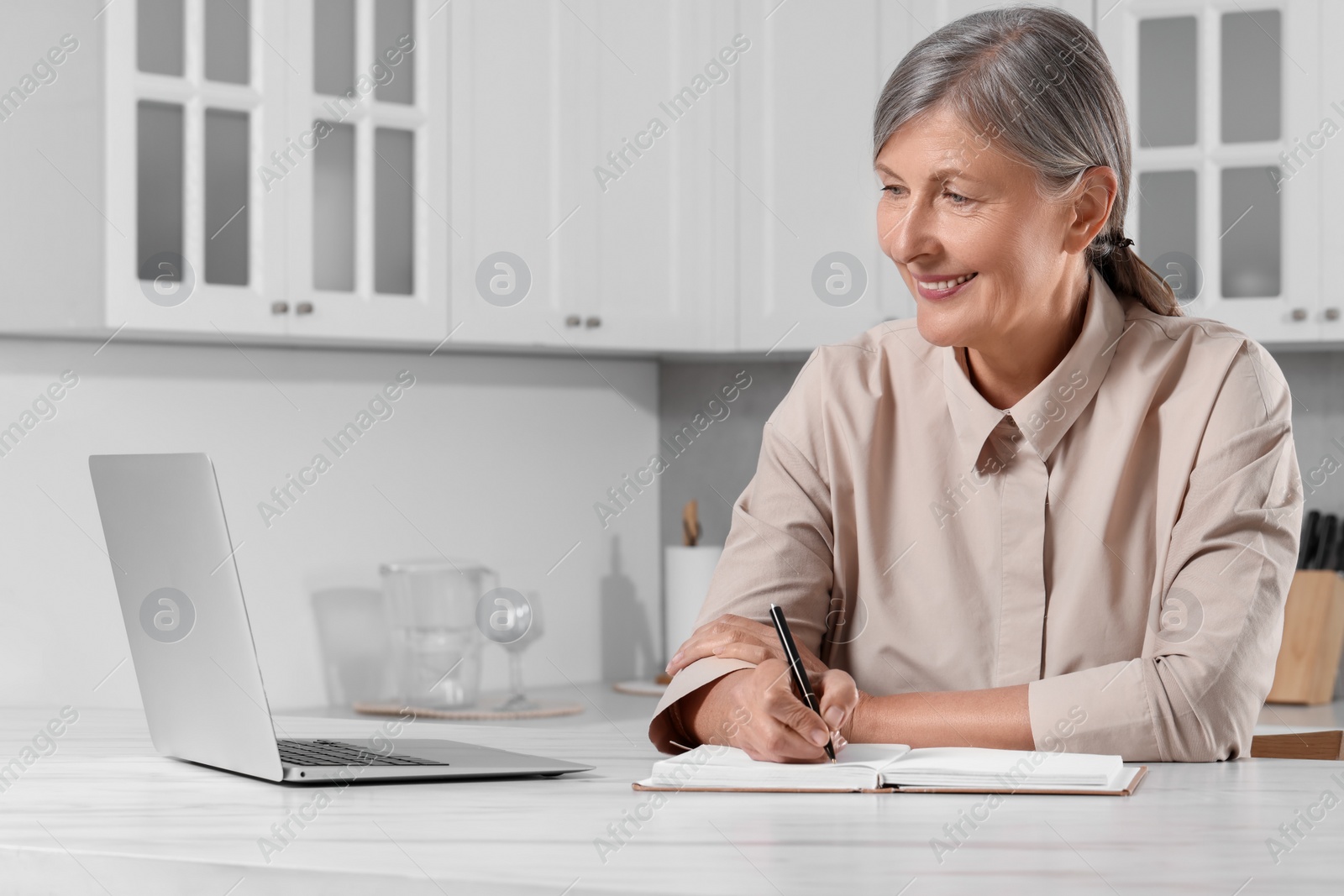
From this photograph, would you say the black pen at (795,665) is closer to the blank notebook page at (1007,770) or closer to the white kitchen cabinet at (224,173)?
the blank notebook page at (1007,770)

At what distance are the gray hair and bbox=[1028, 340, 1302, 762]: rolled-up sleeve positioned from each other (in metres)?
0.24

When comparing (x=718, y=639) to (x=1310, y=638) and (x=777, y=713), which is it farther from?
(x=1310, y=638)

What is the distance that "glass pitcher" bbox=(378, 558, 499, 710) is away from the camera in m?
2.90

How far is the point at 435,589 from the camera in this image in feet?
9.59

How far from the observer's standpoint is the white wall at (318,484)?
2.54 meters

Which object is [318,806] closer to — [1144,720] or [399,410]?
[1144,720]

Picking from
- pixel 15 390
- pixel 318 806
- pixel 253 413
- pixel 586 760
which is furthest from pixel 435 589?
pixel 318 806

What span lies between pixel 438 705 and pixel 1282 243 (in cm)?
172

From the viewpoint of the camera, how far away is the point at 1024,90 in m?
1.37

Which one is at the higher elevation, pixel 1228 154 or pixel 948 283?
pixel 1228 154

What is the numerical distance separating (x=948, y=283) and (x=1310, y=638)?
5.82 feet

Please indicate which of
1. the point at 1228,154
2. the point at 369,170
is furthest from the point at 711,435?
the point at 1228,154

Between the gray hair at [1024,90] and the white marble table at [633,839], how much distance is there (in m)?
0.56

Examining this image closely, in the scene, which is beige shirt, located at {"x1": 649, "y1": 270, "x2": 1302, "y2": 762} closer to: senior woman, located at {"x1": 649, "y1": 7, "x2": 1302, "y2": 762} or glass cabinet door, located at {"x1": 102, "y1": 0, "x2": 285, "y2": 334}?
senior woman, located at {"x1": 649, "y1": 7, "x2": 1302, "y2": 762}
